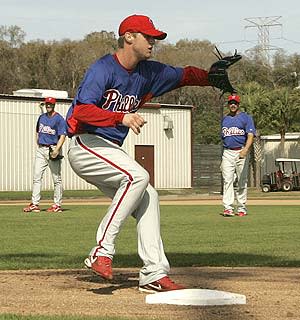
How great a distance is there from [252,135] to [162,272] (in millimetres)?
10567

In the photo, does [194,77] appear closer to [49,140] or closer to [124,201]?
[124,201]

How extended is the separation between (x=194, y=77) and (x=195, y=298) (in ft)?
6.77

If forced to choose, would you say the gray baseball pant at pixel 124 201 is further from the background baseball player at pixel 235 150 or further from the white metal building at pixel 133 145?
the white metal building at pixel 133 145

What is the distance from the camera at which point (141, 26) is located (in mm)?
6949

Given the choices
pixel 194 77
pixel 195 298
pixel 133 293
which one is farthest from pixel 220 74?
pixel 195 298

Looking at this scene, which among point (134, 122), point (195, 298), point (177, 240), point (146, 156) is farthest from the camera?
point (146, 156)

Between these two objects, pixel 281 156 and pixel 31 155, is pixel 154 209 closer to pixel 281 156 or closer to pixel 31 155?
pixel 31 155

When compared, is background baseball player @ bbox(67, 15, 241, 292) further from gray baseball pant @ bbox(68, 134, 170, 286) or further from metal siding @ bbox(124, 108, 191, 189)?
metal siding @ bbox(124, 108, 191, 189)

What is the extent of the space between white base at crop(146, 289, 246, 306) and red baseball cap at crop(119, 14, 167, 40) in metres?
1.94

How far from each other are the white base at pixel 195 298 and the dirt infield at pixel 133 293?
66mm

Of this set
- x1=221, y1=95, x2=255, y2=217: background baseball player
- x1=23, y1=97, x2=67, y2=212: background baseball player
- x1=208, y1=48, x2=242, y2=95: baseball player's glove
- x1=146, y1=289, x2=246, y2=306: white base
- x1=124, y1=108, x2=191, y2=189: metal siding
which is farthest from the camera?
x1=124, y1=108, x2=191, y2=189: metal siding

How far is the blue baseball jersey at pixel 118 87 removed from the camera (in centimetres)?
677

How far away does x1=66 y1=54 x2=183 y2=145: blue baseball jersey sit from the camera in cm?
677

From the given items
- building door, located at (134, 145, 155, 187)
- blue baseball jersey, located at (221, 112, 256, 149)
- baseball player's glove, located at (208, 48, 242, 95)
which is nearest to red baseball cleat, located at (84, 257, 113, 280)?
baseball player's glove, located at (208, 48, 242, 95)
